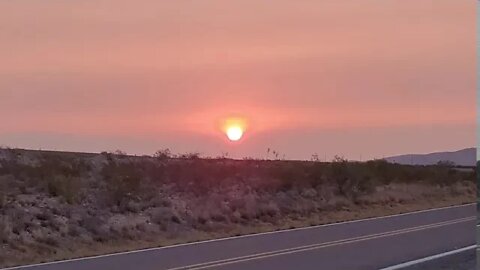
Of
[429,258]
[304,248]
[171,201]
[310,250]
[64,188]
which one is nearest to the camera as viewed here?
[429,258]

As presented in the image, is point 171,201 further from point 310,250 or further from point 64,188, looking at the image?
point 310,250

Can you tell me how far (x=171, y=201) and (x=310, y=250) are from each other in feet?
52.3

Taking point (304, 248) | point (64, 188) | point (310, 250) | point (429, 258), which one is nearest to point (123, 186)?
point (64, 188)

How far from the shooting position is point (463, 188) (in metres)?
61.7

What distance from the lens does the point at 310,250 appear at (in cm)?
2150

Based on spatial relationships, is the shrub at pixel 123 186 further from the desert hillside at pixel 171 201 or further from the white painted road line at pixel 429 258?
the white painted road line at pixel 429 258

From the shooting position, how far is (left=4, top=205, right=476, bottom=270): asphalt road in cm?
1844

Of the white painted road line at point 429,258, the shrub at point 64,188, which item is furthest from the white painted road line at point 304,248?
the shrub at point 64,188

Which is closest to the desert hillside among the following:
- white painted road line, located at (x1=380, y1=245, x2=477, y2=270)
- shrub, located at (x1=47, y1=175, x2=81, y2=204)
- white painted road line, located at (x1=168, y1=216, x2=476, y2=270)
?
shrub, located at (x1=47, y1=175, x2=81, y2=204)

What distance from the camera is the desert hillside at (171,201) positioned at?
26547 millimetres

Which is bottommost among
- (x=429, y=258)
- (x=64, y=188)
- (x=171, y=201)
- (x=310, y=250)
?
(x=429, y=258)

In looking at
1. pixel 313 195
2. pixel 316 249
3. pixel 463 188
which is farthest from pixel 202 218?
pixel 463 188

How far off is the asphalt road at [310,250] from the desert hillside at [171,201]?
2299mm

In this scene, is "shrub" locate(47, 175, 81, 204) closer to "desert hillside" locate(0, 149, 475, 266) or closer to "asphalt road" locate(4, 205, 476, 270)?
"desert hillside" locate(0, 149, 475, 266)
